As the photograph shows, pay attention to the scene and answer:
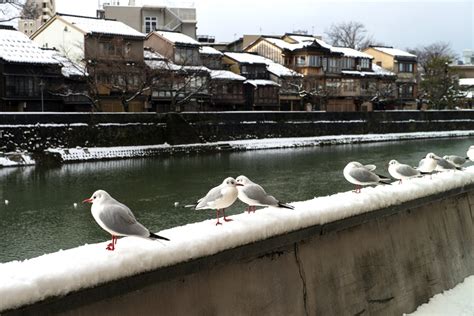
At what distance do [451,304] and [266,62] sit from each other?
48.2 meters

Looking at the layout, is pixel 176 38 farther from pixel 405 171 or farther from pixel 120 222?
pixel 120 222

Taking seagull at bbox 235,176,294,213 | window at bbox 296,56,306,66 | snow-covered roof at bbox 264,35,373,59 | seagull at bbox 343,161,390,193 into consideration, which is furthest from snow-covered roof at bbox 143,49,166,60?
seagull at bbox 235,176,294,213

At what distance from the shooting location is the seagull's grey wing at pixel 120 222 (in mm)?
3822

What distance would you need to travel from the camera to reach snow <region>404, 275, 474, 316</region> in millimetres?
6040

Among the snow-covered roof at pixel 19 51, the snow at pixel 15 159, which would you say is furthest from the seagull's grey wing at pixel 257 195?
the snow-covered roof at pixel 19 51

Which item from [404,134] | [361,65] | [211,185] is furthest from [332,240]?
[361,65]

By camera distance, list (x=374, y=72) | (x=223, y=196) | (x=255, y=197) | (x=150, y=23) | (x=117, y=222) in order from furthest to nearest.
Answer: (x=374, y=72) < (x=150, y=23) < (x=255, y=197) < (x=223, y=196) < (x=117, y=222)

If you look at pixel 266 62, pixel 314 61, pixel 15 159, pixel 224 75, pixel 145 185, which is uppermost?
pixel 314 61

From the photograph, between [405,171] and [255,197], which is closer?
[255,197]

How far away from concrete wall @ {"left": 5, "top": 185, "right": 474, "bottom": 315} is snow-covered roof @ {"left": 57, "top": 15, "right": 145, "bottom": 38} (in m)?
37.4

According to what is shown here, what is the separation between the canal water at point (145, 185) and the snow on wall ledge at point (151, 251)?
840 cm

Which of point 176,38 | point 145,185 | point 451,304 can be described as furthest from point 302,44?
point 451,304

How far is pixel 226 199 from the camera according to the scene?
4.74m

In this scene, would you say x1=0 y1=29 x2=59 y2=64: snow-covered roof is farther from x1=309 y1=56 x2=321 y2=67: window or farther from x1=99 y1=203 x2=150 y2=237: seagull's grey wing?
x1=99 y1=203 x2=150 y2=237: seagull's grey wing
